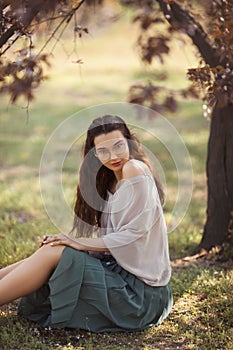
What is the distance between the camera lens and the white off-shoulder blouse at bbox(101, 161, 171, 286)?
331cm

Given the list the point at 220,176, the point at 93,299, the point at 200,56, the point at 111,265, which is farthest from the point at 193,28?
the point at 93,299

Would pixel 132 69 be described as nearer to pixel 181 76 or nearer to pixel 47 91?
pixel 181 76

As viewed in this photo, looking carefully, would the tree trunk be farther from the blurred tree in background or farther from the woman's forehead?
the woman's forehead

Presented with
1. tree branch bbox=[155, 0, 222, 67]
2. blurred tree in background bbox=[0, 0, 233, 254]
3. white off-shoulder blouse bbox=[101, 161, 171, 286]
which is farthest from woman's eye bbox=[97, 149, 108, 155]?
tree branch bbox=[155, 0, 222, 67]

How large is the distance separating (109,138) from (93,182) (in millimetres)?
300

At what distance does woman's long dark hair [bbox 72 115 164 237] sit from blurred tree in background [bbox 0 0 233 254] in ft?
1.78

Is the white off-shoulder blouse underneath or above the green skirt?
above

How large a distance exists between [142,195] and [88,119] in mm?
6369

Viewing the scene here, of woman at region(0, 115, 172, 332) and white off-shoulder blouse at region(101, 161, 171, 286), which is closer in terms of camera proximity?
woman at region(0, 115, 172, 332)

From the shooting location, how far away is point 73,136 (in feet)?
30.3

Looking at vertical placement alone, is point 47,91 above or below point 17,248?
above

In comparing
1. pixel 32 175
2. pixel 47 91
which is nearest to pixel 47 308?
pixel 32 175

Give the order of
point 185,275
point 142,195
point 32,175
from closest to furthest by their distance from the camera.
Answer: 1. point 142,195
2. point 185,275
3. point 32,175

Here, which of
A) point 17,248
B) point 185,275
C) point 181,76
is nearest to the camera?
point 185,275
